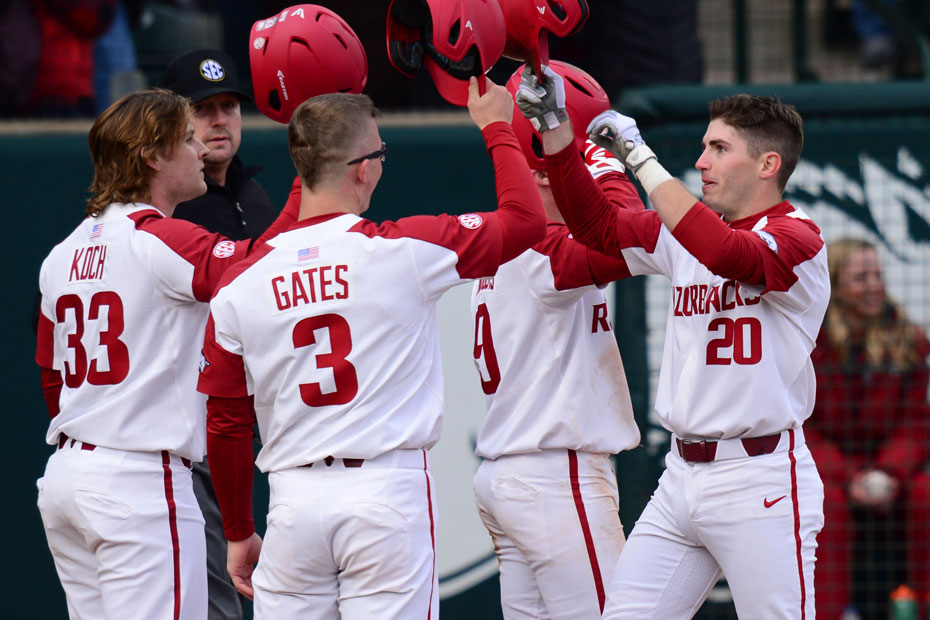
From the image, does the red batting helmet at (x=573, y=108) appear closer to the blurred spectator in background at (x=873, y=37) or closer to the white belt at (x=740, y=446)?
the white belt at (x=740, y=446)

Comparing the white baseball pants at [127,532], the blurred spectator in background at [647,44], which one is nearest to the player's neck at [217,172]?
the white baseball pants at [127,532]

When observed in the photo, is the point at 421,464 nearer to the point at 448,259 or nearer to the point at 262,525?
the point at 448,259

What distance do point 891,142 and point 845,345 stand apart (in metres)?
0.90

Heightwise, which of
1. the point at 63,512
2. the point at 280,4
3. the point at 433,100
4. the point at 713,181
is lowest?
the point at 63,512

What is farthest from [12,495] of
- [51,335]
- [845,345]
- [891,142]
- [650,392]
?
[891,142]

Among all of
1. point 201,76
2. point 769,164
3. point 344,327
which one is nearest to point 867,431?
point 769,164

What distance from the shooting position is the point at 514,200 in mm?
3359

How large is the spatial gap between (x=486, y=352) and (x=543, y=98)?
2.90 ft

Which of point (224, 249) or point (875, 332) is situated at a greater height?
point (224, 249)

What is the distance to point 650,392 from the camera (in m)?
5.47

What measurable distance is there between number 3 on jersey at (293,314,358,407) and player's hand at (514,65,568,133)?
881mm

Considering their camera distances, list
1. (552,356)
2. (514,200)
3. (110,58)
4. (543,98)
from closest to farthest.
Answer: (514,200), (543,98), (552,356), (110,58)

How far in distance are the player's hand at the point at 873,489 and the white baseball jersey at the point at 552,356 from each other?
5.44 feet

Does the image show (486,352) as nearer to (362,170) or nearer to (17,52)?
(362,170)
